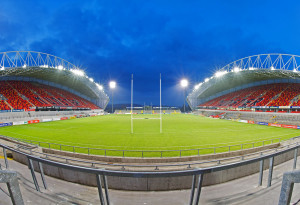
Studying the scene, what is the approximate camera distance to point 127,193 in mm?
6770

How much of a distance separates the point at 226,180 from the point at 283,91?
195ft

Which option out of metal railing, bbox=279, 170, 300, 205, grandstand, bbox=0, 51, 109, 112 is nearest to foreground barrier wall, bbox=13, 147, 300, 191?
metal railing, bbox=279, 170, 300, 205

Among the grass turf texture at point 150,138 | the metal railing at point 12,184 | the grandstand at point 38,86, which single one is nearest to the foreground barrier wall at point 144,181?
the grass turf texture at point 150,138

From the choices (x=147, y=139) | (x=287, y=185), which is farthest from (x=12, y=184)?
(x=147, y=139)

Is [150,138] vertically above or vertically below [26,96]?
below

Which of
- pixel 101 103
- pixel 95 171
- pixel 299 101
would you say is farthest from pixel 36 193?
pixel 101 103

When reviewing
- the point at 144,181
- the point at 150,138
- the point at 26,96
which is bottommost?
the point at 150,138

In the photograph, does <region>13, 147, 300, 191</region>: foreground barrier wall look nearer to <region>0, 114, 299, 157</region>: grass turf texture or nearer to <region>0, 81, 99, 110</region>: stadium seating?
<region>0, 114, 299, 157</region>: grass turf texture

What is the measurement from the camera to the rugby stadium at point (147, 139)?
3.57 m

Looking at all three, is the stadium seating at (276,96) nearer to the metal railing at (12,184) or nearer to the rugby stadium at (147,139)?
the rugby stadium at (147,139)

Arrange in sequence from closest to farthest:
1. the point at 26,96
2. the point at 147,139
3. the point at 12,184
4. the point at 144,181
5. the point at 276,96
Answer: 1. the point at 12,184
2. the point at 144,181
3. the point at 147,139
4. the point at 276,96
5. the point at 26,96

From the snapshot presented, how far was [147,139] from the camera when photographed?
727 inches

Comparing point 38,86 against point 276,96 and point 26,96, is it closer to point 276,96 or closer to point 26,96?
point 26,96

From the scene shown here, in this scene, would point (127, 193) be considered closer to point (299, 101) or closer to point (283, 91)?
point (299, 101)
